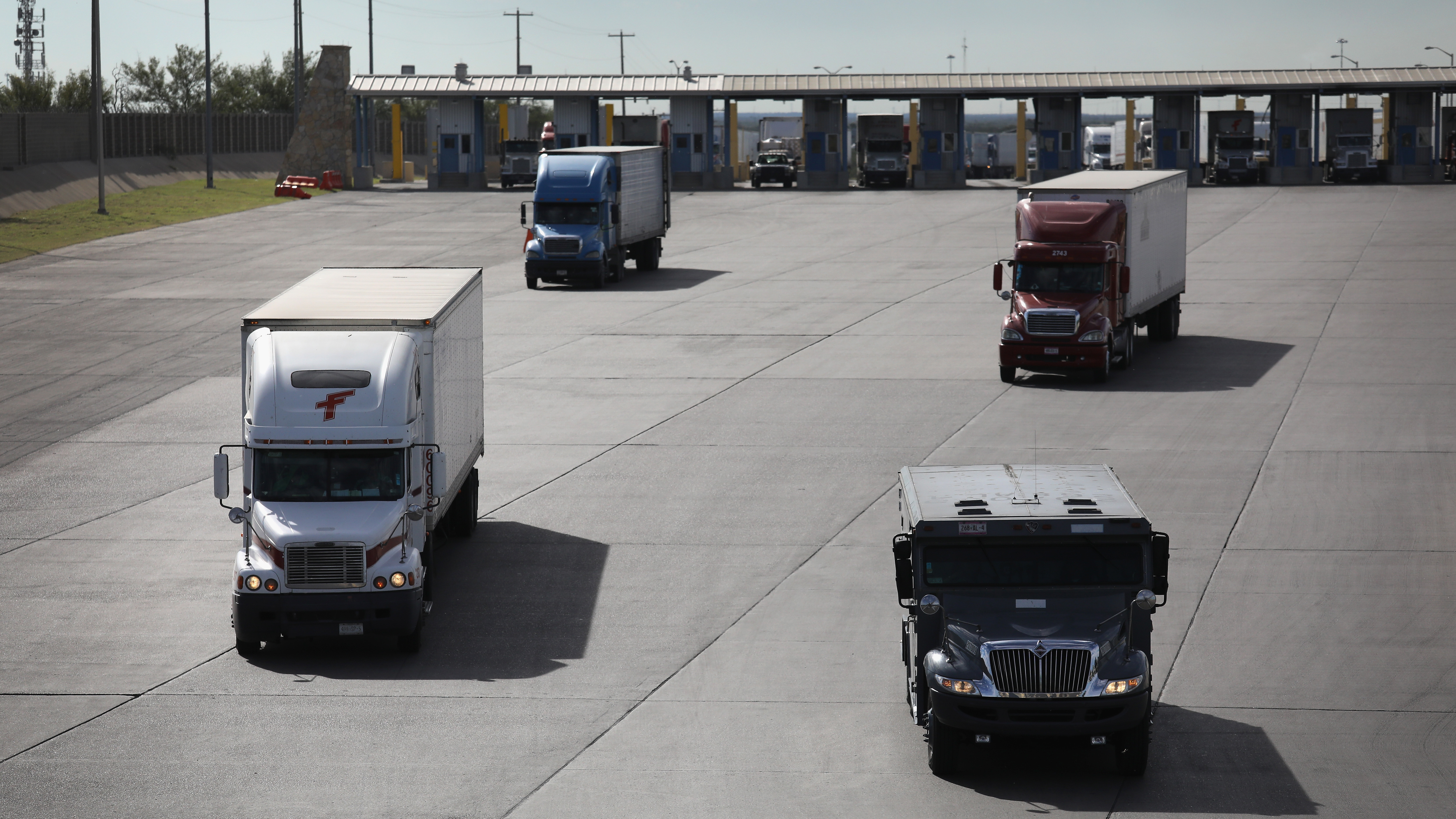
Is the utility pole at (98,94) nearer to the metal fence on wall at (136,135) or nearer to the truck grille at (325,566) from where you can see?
the metal fence on wall at (136,135)

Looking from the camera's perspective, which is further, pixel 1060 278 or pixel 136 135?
pixel 136 135

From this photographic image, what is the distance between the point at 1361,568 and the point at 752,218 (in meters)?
52.5

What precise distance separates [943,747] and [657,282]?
128 ft

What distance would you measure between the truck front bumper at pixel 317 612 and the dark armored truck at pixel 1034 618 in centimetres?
589

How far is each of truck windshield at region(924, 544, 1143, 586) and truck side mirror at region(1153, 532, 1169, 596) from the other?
0.12m

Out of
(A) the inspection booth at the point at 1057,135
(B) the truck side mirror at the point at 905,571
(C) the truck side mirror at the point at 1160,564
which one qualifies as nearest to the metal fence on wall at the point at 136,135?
(A) the inspection booth at the point at 1057,135

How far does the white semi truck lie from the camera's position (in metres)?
16.8

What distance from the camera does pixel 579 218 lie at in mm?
48625

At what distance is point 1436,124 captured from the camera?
3489 inches

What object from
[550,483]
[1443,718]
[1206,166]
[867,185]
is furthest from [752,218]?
[1443,718]

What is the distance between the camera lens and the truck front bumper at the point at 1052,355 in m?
32.4

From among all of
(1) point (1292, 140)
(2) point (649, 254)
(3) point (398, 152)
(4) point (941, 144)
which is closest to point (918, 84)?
(4) point (941, 144)

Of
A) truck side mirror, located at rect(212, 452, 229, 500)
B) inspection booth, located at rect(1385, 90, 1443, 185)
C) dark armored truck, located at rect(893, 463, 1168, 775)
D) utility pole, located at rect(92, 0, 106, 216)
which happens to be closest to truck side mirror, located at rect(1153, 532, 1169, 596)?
dark armored truck, located at rect(893, 463, 1168, 775)

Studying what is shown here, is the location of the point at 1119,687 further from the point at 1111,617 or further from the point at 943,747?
the point at 943,747
